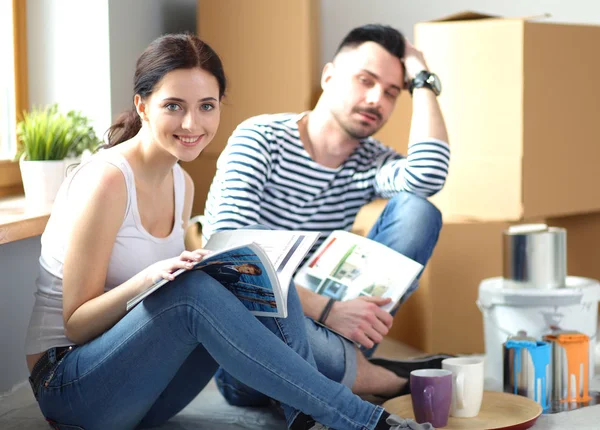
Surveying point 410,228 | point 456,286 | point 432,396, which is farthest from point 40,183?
point 456,286

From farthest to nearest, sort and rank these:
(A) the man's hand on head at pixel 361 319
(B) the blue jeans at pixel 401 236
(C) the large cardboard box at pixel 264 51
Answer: (C) the large cardboard box at pixel 264 51 → (B) the blue jeans at pixel 401 236 → (A) the man's hand on head at pixel 361 319

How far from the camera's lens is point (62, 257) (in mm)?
1287

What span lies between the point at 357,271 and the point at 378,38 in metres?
0.49

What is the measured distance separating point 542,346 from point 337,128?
57cm

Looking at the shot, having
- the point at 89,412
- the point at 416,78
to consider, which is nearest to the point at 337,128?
the point at 416,78

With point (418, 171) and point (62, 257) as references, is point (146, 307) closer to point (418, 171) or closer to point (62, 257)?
point (62, 257)

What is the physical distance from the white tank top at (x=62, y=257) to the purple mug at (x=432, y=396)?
0.46 meters

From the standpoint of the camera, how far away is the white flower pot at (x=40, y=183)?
1.71 meters

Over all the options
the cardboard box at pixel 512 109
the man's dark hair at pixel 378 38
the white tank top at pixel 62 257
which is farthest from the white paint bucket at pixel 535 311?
the white tank top at pixel 62 257

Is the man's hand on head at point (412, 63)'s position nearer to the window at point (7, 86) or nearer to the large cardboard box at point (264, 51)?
the large cardboard box at point (264, 51)

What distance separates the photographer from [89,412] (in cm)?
124

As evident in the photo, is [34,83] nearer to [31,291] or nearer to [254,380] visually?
[31,291]

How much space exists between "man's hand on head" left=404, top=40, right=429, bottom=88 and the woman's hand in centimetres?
79

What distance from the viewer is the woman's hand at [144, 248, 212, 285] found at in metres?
1.14
